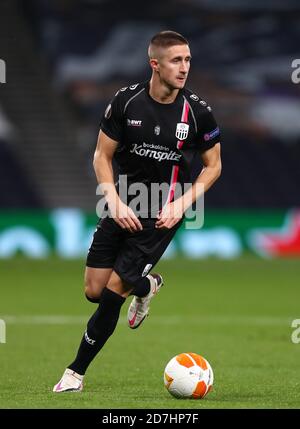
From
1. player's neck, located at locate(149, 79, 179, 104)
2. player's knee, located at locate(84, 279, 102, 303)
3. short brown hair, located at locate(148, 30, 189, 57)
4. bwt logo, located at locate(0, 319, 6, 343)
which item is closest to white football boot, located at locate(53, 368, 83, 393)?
player's knee, located at locate(84, 279, 102, 303)

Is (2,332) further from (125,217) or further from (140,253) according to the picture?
(125,217)

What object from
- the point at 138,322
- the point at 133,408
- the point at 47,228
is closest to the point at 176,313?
the point at 138,322

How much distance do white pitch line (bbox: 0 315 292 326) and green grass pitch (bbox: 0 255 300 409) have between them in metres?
0.01

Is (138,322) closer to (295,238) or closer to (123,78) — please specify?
(295,238)

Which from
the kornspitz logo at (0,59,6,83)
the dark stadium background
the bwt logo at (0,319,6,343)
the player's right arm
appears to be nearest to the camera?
the player's right arm

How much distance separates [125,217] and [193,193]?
0.54 m

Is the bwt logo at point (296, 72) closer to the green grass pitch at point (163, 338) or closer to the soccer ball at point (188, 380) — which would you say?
the green grass pitch at point (163, 338)

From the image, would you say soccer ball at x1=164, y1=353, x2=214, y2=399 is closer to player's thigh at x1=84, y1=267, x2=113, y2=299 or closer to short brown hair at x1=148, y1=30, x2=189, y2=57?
player's thigh at x1=84, y1=267, x2=113, y2=299

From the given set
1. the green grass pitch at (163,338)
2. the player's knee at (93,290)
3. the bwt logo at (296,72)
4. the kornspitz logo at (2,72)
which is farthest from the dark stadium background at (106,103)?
the player's knee at (93,290)

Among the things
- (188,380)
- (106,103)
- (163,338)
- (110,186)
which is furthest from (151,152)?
(106,103)

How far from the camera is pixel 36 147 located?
25.2m

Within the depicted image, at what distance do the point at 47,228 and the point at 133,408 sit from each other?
1495 centimetres

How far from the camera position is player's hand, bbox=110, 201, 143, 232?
7.04 metres

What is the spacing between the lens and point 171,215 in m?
7.12
